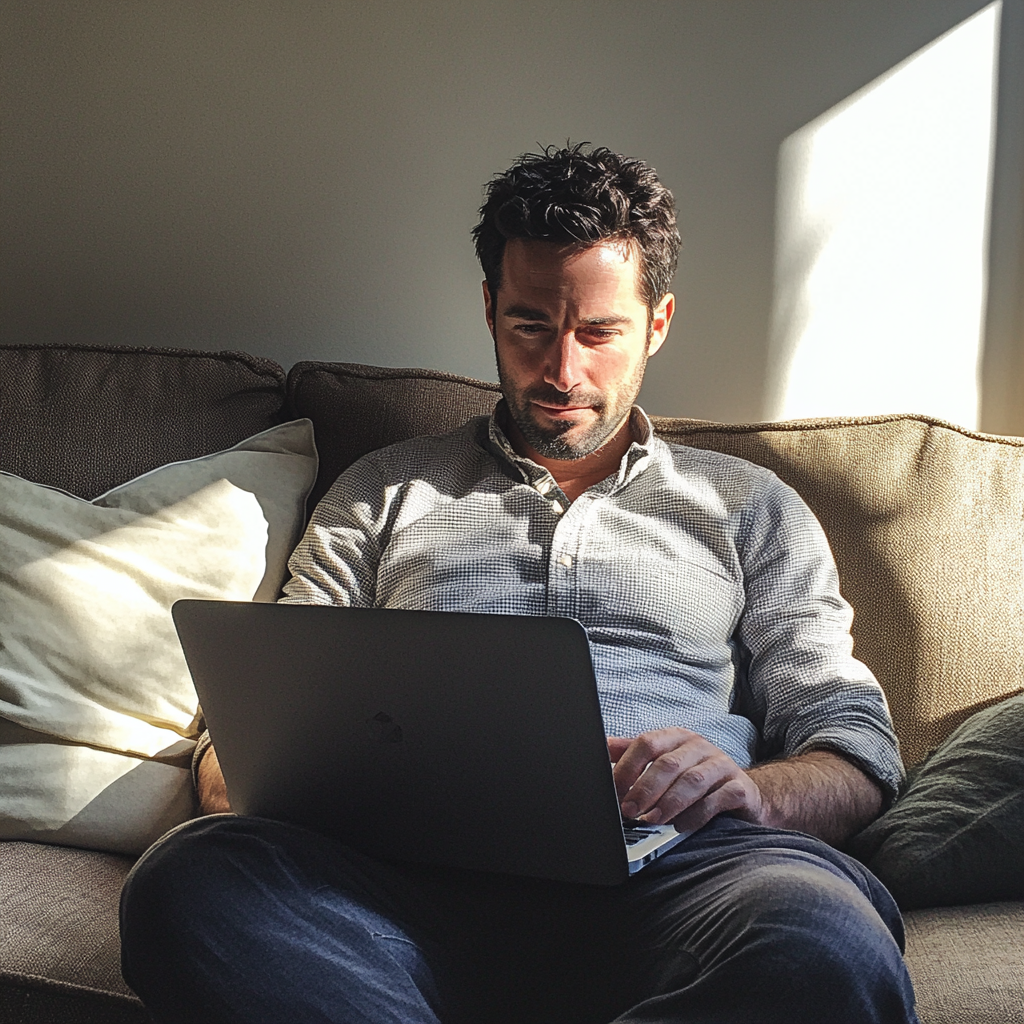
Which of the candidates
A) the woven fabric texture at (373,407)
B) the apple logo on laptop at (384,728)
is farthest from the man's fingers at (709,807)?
the woven fabric texture at (373,407)

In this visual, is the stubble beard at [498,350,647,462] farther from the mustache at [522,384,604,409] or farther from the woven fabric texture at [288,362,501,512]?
the woven fabric texture at [288,362,501,512]

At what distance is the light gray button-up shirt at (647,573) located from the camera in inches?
49.4

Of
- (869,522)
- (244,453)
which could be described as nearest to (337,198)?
(244,453)

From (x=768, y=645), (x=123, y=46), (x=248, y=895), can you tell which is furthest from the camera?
(x=123, y=46)

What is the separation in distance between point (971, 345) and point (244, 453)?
1.16m

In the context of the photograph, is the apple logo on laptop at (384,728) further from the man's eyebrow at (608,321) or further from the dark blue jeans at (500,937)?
the man's eyebrow at (608,321)

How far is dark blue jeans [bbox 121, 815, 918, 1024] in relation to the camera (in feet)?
2.55

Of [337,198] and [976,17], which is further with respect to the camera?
[337,198]

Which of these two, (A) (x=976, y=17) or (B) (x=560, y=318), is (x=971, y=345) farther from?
(B) (x=560, y=318)

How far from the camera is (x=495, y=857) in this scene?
93 centimetres

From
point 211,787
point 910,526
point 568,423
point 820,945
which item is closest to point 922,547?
point 910,526

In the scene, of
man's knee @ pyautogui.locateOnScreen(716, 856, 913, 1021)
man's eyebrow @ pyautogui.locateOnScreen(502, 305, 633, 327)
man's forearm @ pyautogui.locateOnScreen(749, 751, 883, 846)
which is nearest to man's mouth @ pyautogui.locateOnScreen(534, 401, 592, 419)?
man's eyebrow @ pyautogui.locateOnScreen(502, 305, 633, 327)

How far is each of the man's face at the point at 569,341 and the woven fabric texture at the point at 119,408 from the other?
0.42 m

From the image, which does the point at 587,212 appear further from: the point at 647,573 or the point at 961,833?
the point at 961,833
